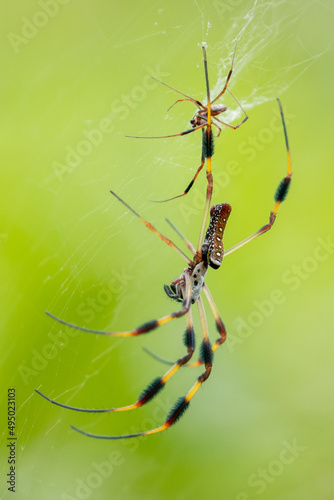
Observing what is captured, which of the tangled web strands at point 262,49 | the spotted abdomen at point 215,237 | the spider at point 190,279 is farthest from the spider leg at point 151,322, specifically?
the tangled web strands at point 262,49

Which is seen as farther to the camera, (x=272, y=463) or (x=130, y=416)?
(x=272, y=463)

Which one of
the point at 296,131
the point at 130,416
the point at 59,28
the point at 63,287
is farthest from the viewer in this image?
the point at 296,131

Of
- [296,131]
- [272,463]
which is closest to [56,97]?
[296,131]

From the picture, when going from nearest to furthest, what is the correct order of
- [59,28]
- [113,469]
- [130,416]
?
[130,416] < [113,469] < [59,28]

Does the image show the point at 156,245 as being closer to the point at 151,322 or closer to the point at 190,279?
the point at 190,279

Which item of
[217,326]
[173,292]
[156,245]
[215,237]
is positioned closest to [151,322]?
[173,292]

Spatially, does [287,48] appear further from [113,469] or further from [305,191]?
[113,469]

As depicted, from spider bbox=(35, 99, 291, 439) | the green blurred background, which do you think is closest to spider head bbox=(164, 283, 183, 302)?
spider bbox=(35, 99, 291, 439)
